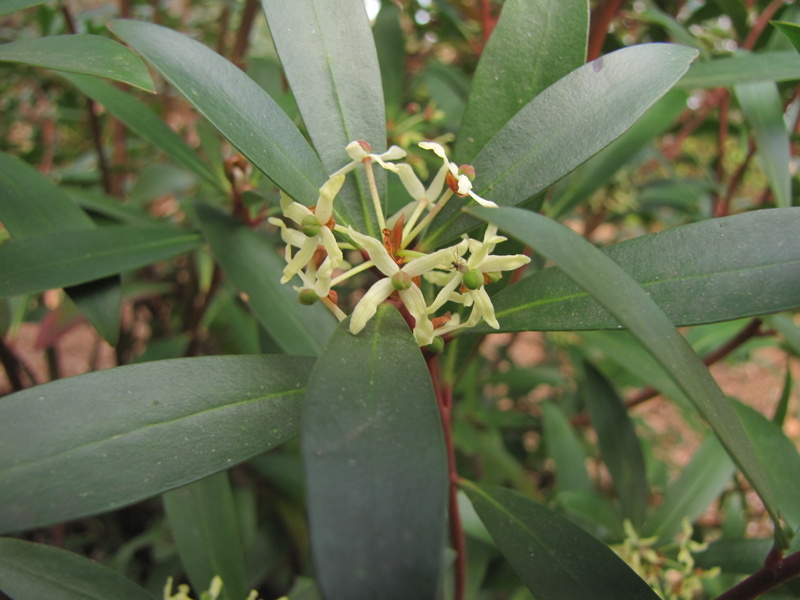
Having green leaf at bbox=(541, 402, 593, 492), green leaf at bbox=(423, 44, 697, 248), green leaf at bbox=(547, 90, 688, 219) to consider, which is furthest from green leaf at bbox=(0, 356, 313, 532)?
green leaf at bbox=(541, 402, 593, 492)

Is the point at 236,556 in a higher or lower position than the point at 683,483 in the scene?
higher

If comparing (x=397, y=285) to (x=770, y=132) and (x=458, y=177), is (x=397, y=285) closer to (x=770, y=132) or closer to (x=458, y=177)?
(x=458, y=177)

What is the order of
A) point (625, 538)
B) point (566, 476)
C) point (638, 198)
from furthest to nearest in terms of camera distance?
1. point (638, 198)
2. point (566, 476)
3. point (625, 538)

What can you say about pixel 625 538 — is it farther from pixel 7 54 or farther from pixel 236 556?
pixel 7 54

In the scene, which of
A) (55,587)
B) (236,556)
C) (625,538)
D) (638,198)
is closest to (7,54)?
(55,587)

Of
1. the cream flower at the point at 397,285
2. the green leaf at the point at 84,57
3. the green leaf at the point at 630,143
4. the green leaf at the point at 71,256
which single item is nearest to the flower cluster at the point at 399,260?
the cream flower at the point at 397,285

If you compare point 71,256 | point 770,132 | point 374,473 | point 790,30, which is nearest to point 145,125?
point 71,256

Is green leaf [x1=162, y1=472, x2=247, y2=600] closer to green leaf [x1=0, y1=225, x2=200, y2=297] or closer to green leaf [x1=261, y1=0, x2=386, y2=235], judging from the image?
green leaf [x1=0, y1=225, x2=200, y2=297]

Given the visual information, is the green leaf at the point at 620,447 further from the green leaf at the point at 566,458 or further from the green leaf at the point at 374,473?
the green leaf at the point at 374,473
